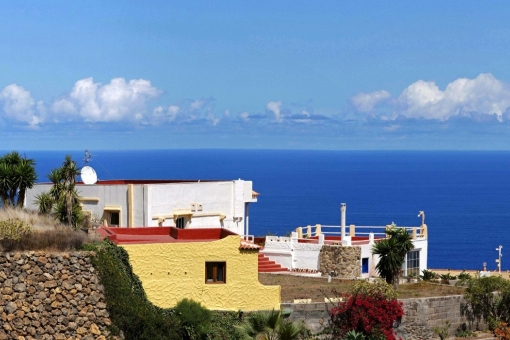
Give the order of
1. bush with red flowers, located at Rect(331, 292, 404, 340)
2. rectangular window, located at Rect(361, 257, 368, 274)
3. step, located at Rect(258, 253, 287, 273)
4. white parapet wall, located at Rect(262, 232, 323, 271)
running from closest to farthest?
1. bush with red flowers, located at Rect(331, 292, 404, 340)
2. step, located at Rect(258, 253, 287, 273)
3. rectangular window, located at Rect(361, 257, 368, 274)
4. white parapet wall, located at Rect(262, 232, 323, 271)

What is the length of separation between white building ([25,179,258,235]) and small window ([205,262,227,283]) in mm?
9061

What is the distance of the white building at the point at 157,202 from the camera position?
1634 inches

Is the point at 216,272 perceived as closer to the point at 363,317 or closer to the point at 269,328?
the point at 269,328

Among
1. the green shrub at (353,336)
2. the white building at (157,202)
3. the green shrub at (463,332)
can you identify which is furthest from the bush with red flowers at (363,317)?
→ the white building at (157,202)

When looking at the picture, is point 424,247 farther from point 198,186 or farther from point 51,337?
point 51,337

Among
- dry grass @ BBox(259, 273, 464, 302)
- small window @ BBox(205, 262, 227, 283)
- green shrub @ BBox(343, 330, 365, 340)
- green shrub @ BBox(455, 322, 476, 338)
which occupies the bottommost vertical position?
green shrub @ BBox(455, 322, 476, 338)

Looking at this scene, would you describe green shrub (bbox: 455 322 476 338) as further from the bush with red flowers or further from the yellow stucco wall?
the yellow stucco wall

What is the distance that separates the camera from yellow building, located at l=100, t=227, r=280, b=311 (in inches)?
1257

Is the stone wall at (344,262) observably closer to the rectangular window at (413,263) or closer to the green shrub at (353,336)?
the rectangular window at (413,263)

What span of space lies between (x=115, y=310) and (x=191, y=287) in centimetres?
426

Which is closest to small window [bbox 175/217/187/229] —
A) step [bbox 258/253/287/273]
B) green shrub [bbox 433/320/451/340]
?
step [bbox 258/253/287/273]

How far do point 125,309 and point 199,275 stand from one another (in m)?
4.38

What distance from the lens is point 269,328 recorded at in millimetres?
30203

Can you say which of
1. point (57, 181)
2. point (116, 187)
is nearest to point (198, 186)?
point (116, 187)
